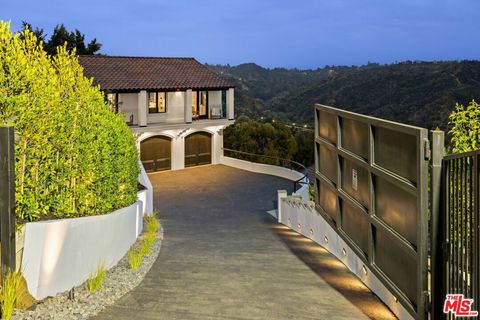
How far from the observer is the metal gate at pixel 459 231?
605 cm

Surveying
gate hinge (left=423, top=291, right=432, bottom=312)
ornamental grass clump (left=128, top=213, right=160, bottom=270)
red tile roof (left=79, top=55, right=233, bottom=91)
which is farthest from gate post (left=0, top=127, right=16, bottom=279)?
red tile roof (left=79, top=55, right=233, bottom=91)

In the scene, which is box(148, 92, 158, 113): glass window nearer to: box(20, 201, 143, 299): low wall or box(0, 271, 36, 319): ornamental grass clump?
box(20, 201, 143, 299): low wall

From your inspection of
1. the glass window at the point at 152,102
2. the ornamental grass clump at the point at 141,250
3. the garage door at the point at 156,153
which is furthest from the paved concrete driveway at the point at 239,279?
the glass window at the point at 152,102

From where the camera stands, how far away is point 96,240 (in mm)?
11461

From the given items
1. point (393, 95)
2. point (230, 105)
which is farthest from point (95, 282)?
point (393, 95)

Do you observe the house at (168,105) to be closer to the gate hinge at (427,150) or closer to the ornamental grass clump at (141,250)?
the ornamental grass clump at (141,250)

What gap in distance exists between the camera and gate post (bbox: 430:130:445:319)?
673cm

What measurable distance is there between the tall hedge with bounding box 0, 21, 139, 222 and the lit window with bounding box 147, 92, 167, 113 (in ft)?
78.1

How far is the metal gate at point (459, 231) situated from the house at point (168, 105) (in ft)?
96.0

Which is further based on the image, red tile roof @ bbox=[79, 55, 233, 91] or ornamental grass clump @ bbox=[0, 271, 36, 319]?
red tile roof @ bbox=[79, 55, 233, 91]

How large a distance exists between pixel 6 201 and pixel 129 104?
28.2m

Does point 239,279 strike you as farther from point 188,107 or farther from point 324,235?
point 188,107

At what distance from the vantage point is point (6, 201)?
28.3 feet

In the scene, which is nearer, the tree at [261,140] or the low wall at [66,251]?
the low wall at [66,251]
